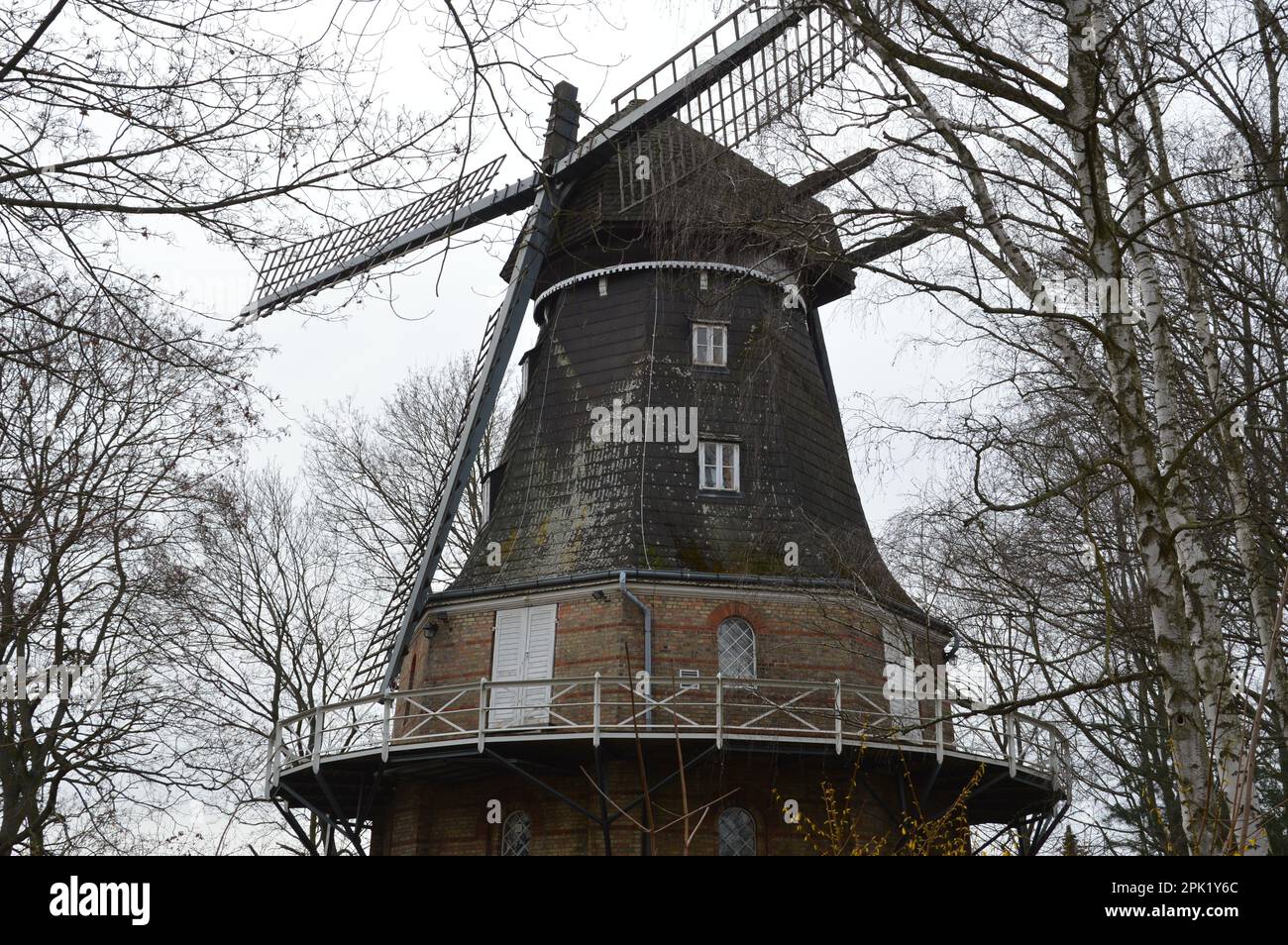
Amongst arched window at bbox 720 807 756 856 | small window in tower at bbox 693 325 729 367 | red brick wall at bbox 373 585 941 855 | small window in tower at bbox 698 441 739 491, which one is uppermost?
small window in tower at bbox 693 325 729 367

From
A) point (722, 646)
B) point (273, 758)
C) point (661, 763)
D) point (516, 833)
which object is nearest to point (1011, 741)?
point (722, 646)

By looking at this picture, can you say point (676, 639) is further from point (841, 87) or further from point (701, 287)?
point (841, 87)

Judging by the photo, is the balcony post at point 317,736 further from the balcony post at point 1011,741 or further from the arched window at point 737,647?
the balcony post at point 1011,741

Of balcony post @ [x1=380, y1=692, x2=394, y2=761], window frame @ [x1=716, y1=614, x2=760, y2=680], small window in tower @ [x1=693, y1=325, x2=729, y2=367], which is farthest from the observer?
small window in tower @ [x1=693, y1=325, x2=729, y2=367]

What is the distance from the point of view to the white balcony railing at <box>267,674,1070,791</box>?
1492 cm

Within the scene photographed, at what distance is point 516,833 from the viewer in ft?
55.5

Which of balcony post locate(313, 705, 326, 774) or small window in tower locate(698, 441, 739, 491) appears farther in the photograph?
small window in tower locate(698, 441, 739, 491)

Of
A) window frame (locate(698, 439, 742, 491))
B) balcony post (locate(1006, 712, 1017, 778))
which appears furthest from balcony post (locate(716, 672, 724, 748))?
window frame (locate(698, 439, 742, 491))

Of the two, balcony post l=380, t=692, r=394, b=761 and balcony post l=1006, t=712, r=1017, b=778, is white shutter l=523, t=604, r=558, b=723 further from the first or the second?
balcony post l=1006, t=712, r=1017, b=778

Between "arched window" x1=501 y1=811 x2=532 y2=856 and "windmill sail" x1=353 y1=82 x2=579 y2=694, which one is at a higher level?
"windmill sail" x1=353 y1=82 x2=579 y2=694

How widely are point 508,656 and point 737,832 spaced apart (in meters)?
→ 3.97

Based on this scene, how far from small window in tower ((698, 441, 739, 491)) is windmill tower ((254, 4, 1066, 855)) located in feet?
0.11

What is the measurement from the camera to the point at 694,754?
15.6m

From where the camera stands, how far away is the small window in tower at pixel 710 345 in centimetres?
1950
